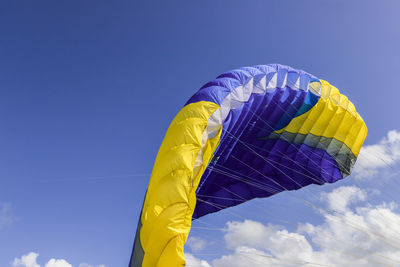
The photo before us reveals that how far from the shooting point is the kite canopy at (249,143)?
3980 mm

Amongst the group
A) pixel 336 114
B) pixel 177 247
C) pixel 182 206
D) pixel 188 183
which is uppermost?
pixel 336 114

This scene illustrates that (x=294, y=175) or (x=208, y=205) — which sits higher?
(x=294, y=175)

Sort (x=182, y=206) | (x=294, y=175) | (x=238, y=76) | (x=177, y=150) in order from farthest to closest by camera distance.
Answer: (x=294, y=175)
(x=238, y=76)
(x=177, y=150)
(x=182, y=206)

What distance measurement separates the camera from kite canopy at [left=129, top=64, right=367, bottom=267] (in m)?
3.98

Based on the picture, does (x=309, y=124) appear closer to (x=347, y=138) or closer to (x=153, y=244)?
(x=347, y=138)

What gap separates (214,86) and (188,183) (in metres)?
1.83

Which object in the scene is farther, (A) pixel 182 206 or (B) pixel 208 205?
(B) pixel 208 205

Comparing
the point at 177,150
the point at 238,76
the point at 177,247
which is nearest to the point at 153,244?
the point at 177,247

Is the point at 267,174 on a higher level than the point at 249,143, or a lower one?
lower

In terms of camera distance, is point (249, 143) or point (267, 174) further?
point (267, 174)

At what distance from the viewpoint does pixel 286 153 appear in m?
7.49

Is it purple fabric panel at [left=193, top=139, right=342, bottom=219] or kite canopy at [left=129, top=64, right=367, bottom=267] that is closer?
kite canopy at [left=129, top=64, right=367, bottom=267]

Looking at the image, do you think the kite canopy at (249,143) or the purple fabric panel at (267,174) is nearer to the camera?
the kite canopy at (249,143)

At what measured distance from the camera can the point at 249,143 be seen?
703 centimetres
